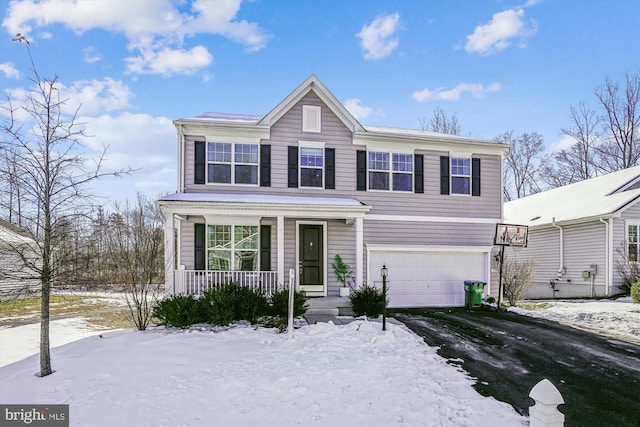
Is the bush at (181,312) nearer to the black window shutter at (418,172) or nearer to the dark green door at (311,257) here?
the dark green door at (311,257)

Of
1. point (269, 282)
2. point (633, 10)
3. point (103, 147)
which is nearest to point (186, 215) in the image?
point (269, 282)

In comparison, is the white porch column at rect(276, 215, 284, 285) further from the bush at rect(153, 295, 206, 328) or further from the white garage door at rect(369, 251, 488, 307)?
the white garage door at rect(369, 251, 488, 307)

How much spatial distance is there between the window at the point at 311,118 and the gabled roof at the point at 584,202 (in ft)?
38.3

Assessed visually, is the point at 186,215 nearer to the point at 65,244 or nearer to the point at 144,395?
the point at 65,244

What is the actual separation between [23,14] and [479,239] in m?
13.6

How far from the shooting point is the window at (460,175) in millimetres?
13086

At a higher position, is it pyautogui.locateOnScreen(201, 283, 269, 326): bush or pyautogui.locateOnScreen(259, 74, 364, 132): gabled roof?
pyautogui.locateOnScreen(259, 74, 364, 132): gabled roof

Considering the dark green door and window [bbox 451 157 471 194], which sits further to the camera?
window [bbox 451 157 471 194]

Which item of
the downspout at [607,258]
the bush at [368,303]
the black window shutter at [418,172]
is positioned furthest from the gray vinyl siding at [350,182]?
the downspout at [607,258]

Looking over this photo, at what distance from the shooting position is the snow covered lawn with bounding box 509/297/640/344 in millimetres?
9023

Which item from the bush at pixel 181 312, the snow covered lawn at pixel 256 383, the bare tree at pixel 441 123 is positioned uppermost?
the bare tree at pixel 441 123

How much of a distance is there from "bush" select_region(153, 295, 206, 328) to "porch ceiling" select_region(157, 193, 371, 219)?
2519mm

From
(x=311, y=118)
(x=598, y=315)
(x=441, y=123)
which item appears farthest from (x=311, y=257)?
(x=441, y=123)

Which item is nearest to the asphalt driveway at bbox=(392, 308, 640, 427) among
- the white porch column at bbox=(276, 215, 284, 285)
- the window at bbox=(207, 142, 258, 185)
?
the white porch column at bbox=(276, 215, 284, 285)
